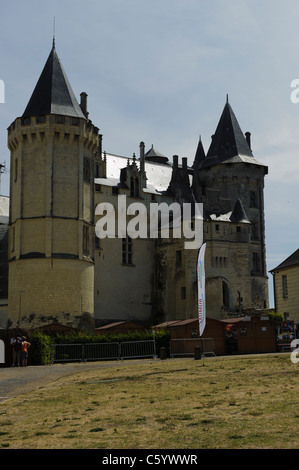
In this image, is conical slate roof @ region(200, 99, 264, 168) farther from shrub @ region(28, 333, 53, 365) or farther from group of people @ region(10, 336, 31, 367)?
group of people @ region(10, 336, 31, 367)

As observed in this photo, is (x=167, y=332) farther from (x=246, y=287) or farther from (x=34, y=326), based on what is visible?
(x=246, y=287)

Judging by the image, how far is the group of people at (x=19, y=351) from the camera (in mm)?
32031

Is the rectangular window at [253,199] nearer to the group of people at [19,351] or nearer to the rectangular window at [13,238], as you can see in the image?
the rectangular window at [13,238]

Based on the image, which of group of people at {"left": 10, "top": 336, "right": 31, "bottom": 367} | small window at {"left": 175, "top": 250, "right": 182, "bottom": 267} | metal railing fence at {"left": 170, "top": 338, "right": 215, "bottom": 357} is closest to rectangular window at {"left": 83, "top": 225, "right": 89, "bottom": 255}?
small window at {"left": 175, "top": 250, "right": 182, "bottom": 267}

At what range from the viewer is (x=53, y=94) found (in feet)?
171

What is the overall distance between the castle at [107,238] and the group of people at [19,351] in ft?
44.1

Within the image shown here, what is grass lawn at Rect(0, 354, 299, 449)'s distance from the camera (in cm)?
1089

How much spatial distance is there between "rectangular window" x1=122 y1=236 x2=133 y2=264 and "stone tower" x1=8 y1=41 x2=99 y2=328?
11.4m

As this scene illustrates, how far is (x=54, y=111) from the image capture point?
51.0 meters

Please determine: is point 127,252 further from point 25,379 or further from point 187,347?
point 25,379

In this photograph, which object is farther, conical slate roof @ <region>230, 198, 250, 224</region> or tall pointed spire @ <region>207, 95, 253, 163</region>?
tall pointed spire @ <region>207, 95, 253, 163</region>

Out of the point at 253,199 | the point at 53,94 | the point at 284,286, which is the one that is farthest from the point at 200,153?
the point at 284,286

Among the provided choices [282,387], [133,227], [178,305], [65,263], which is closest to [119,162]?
[133,227]

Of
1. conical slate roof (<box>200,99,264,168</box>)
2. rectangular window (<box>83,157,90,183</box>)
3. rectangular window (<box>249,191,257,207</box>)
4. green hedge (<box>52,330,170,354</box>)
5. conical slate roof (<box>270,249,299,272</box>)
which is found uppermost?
conical slate roof (<box>200,99,264,168</box>)
